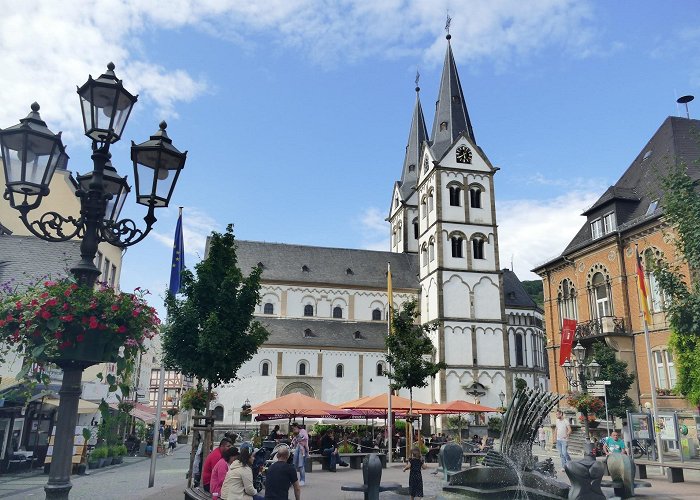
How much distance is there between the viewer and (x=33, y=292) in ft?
21.2

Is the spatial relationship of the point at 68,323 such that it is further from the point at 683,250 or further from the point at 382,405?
the point at 382,405

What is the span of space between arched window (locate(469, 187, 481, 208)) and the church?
0.10 metres

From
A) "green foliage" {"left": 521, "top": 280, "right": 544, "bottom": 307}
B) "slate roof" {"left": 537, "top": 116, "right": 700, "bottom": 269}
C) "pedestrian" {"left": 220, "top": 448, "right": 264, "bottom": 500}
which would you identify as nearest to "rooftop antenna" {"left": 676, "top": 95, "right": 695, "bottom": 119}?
"slate roof" {"left": 537, "top": 116, "right": 700, "bottom": 269}

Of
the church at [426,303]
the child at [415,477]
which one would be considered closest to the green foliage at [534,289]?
the church at [426,303]

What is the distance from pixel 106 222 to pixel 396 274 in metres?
50.1

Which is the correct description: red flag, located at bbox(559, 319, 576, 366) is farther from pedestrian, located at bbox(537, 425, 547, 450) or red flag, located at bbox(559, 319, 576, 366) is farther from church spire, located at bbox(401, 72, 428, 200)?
church spire, located at bbox(401, 72, 428, 200)

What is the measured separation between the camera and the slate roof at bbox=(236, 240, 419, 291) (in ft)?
179

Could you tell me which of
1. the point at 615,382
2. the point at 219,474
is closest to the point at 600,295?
the point at 615,382

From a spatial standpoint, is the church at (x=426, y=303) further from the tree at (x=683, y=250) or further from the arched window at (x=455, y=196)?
the tree at (x=683, y=250)

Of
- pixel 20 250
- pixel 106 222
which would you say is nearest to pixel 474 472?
pixel 106 222

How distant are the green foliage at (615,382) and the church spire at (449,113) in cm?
2950

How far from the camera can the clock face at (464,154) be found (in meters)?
52.9

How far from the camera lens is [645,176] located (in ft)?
107

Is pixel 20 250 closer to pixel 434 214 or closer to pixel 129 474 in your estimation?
pixel 129 474
